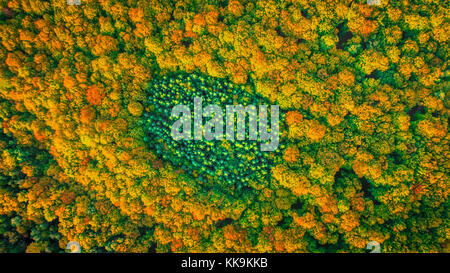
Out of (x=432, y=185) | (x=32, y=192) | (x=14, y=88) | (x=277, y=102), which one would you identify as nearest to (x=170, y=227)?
(x=32, y=192)

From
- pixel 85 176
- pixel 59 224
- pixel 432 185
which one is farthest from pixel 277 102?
pixel 59 224

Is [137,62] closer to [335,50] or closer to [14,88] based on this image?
[14,88]

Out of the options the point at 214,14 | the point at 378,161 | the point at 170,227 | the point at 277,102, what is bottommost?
the point at 170,227

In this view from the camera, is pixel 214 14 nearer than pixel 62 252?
No

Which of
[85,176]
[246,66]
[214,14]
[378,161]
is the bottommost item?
[85,176]

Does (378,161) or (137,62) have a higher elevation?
(137,62)

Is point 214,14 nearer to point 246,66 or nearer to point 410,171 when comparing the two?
point 246,66
